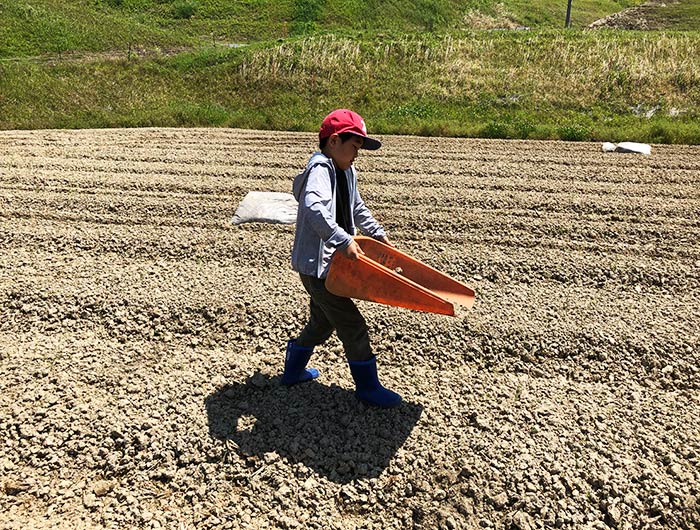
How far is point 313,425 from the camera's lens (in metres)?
3.95

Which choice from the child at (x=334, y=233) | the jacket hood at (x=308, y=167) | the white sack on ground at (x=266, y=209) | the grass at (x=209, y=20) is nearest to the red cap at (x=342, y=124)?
the child at (x=334, y=233)

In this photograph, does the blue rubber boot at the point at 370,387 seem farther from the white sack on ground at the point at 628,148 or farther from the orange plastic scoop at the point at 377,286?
the white sack on ground at the point at 628,148

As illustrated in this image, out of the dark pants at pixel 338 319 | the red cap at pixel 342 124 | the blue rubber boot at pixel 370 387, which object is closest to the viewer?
the red cap at pixel 342 124

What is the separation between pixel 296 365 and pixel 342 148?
5.76 ft

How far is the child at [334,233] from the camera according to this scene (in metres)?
3.35

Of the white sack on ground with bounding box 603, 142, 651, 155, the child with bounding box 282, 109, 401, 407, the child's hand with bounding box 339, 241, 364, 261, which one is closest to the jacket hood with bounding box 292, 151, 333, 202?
the child with bounding box 282, 109, 401, 407

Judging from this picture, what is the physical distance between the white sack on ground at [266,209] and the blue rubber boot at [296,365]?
3.40 metres

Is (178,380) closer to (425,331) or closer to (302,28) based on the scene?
(425,331)

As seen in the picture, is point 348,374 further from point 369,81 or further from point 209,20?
point 209,20

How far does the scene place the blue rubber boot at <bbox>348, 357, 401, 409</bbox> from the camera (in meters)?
3.94

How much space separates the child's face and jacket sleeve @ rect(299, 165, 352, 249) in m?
0.13

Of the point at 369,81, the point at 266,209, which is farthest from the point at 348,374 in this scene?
the point at 369,81

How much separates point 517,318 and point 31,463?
165 inches

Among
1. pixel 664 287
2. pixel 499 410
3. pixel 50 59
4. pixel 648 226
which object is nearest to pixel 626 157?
pixel 648 226
